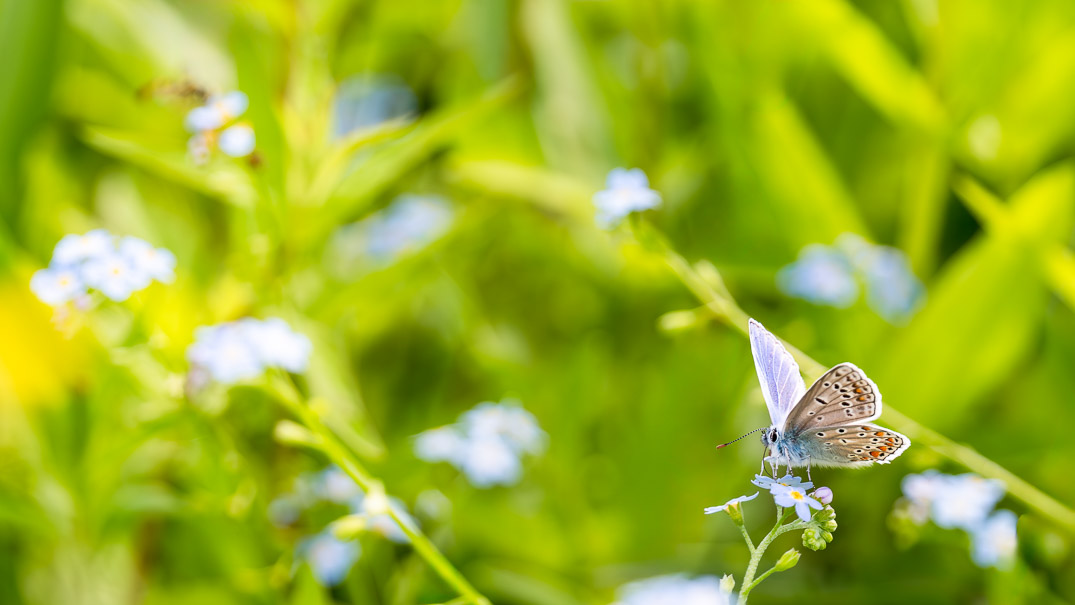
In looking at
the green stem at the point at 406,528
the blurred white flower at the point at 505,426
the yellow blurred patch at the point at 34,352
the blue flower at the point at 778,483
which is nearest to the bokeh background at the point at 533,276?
the yellow blurred patch at the point at 34,352

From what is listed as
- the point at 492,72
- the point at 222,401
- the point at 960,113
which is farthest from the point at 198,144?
the point at 960,113

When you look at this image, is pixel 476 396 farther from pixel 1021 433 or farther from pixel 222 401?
pixel 1021 433

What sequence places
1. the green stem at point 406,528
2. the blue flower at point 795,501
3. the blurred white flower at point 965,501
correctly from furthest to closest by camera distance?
the blurred white flower at point 965,501
the green stem at point 406,528
the blue flower at point 795,501

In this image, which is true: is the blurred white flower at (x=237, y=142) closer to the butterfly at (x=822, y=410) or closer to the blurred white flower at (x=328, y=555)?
the blurred white flower at (x=328, y=555)

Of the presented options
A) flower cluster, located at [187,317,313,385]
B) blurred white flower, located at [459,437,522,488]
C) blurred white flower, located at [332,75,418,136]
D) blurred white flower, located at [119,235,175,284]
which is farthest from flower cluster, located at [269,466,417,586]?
blurred white flower, located at [332,75,418,136]

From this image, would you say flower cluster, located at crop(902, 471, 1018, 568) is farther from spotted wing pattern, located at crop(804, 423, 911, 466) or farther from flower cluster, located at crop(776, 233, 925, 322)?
flower cluster, located at crop(776, 233, 925, 322)

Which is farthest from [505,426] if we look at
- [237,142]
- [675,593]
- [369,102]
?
[369,102]
